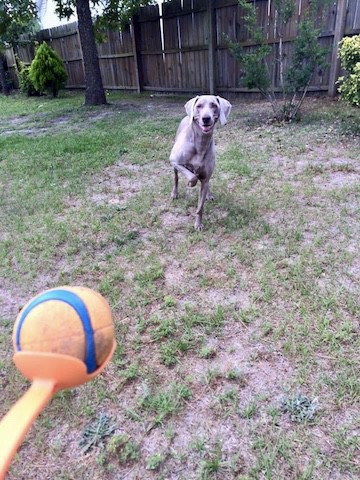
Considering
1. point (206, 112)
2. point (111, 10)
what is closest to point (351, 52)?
point (206, 112)

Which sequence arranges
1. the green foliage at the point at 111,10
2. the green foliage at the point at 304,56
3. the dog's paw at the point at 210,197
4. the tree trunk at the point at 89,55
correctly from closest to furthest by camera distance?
1. the dog's paw at the point at 210,197
2. the green foliage at the point at 304,56
3. the tree trunk at the point at 89,55
4. the green foliage at the point at 111,10

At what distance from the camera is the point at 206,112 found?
288cm

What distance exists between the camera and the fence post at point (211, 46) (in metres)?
8.27

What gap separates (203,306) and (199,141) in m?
1.42

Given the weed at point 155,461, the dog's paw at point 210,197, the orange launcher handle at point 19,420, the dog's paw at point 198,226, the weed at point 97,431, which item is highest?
the orange launcher handle at point 19,420

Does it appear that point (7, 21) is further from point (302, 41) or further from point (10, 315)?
point (10, 315)

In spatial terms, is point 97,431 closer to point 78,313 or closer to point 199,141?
point 78,313

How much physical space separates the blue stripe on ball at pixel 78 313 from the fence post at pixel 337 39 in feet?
24.1

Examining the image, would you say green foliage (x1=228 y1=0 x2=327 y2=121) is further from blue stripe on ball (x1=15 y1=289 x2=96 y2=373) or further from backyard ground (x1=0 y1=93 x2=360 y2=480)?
blue stripe on ball (x1=15 y1=289 x2=96 y2=373)

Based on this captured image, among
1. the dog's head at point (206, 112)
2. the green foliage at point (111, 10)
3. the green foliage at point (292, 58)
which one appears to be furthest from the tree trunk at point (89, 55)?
the dog's head at point (206, 112)

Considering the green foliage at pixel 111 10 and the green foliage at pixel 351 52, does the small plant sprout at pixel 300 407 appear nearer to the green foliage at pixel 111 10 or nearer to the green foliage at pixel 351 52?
the green foliage at pixel 351 52

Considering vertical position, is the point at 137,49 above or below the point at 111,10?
below

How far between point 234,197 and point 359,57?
2870 millimetres

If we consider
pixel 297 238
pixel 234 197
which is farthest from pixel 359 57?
pixel 297 238
